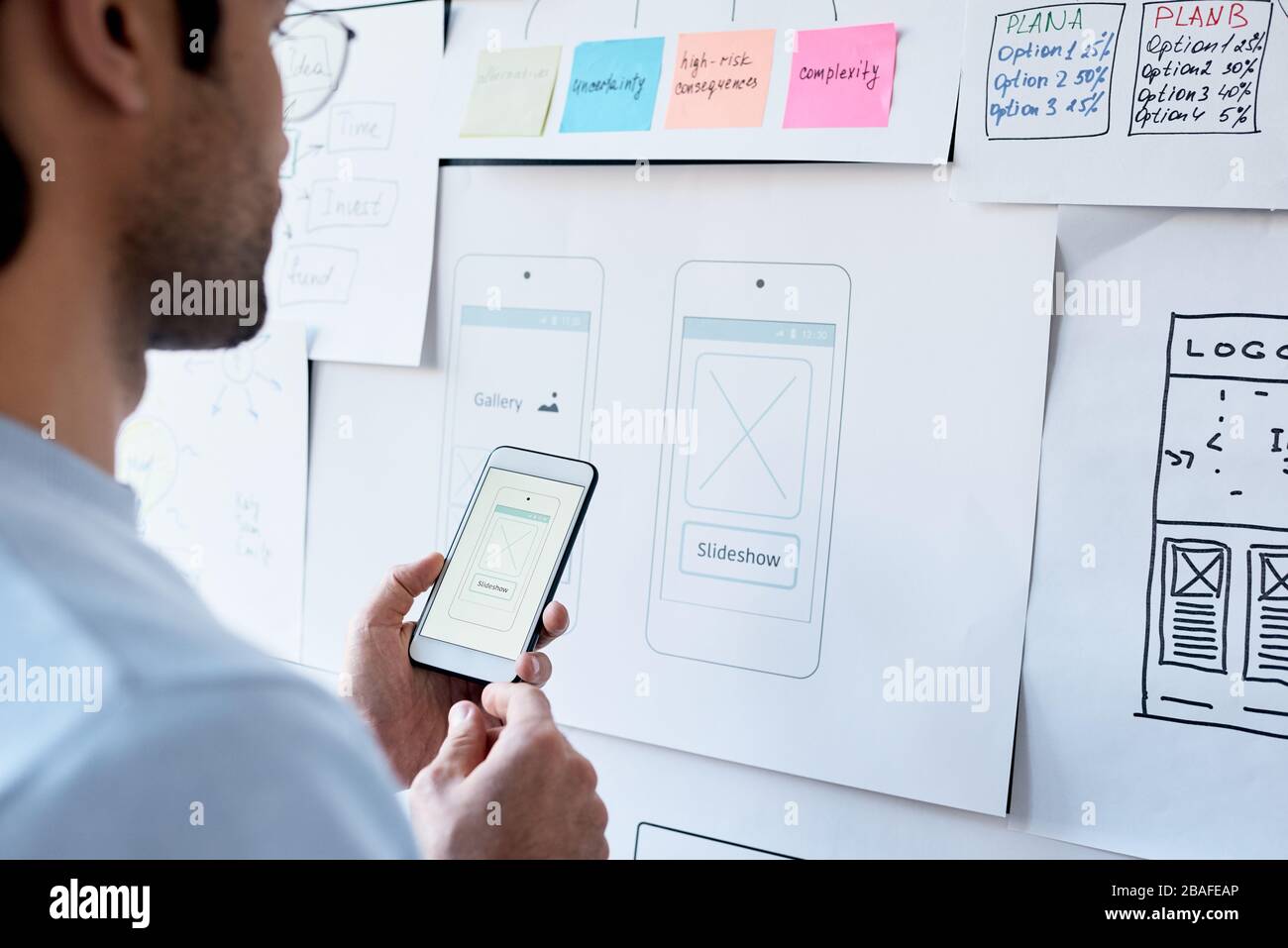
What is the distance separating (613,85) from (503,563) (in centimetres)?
41

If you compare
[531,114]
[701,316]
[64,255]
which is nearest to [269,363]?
[531,114]

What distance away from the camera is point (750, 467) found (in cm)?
76

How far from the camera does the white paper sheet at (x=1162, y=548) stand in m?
0.60

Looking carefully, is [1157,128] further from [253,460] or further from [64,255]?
[253,460]

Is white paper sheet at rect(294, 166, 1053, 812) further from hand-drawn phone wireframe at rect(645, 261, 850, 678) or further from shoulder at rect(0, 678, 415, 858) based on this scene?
shoulder at rect(0, 678, 415, 858)

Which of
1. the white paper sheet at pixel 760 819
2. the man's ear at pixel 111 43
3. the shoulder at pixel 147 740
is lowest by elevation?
the white paper sheet at pixel 760 819

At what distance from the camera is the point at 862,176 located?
72 cm

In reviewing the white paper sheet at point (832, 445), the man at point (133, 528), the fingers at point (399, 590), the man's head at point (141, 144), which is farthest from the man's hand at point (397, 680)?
the man's head at point (141, 144)

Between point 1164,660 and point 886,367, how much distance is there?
0.89 ft

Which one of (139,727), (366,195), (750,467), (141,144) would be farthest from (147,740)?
(366,195)

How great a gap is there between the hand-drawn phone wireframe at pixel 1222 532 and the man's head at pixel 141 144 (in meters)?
0.58

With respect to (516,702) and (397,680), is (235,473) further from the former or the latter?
(516,702)

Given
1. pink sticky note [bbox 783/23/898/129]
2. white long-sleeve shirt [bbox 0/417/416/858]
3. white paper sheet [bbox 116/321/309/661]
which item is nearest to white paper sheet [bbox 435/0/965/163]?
pink sticky note [bbox 783/23/898/129]

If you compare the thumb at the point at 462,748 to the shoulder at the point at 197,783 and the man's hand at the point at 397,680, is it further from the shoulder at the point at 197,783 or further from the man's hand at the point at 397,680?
the shoulder at the point at 197,783
